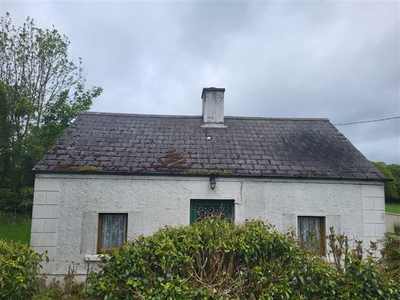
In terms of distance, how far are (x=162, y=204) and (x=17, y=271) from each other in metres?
4.57

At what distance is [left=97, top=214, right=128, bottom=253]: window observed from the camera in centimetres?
876

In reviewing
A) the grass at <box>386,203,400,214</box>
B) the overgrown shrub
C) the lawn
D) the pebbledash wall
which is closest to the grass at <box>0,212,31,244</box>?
the lawn

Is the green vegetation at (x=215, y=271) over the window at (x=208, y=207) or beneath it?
beneath

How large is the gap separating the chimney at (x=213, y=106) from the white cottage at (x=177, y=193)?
2115 millimetres

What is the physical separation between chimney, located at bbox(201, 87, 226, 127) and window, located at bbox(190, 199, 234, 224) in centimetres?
383

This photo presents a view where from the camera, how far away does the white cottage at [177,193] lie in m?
8.54

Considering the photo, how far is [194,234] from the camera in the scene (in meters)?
4.87

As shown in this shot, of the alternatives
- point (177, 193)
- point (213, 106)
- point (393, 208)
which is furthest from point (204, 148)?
point (393, 208)

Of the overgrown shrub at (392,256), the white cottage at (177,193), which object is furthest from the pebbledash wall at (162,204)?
the overgrown shrub at (392,256)

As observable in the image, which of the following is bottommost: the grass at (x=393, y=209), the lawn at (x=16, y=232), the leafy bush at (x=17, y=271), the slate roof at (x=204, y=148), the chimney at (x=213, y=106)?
the lawn at (x=16, y=232)

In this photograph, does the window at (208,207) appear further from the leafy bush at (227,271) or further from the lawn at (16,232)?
the lawn at (16,232)

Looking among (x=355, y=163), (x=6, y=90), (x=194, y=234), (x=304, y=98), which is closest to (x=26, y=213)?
(x=6, y=90)

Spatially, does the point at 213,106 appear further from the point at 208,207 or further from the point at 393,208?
the point at 393,208

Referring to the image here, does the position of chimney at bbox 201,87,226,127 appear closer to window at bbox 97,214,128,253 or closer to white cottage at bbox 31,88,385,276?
white cottage at bbox 31,88,385,276
